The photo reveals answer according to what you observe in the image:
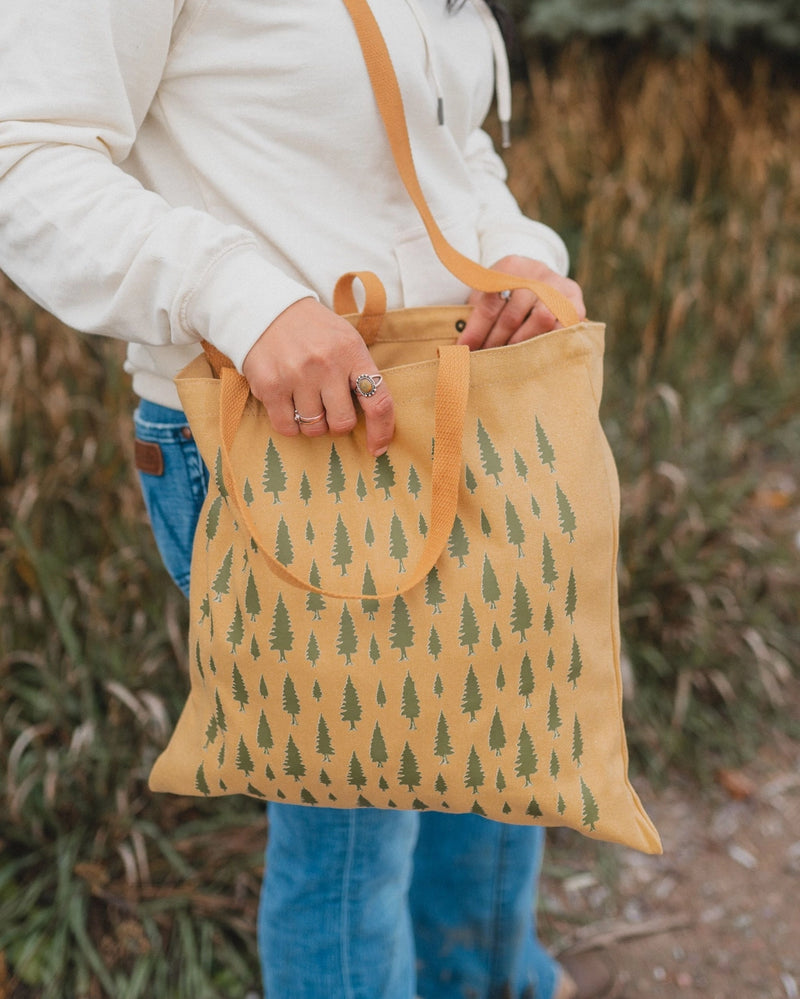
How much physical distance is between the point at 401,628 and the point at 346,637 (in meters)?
0.06

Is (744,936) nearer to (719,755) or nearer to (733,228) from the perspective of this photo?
(719,755)

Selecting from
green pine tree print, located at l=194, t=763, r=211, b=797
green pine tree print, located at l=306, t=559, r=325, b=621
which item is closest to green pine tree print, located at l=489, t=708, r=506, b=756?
green pine tree print, located at l=306, t=559, r=325, b=621

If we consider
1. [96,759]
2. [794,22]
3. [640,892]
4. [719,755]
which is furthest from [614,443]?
[794,22]

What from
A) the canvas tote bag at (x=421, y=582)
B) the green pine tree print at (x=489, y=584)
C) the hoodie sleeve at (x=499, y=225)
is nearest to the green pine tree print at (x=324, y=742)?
the canvas tote bag at (x=421, y=582)

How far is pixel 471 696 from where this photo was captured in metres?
1.01

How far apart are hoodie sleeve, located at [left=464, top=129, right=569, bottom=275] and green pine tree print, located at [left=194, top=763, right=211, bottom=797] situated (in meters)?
0.70

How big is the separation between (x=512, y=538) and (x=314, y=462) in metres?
0.22

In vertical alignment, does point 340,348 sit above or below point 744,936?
above

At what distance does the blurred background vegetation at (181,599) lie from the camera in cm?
183

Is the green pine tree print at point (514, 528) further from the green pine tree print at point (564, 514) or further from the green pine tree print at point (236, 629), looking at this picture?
the green pine tree print at point (236, 629)

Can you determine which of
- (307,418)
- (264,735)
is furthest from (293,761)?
(307,418)

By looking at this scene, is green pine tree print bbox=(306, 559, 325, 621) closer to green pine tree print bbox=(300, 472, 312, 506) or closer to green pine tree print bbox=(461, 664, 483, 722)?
green pine tree print bbox=(300, 472, 312, 506)

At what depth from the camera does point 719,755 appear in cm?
240

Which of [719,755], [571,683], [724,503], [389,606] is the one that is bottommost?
[719,755]
